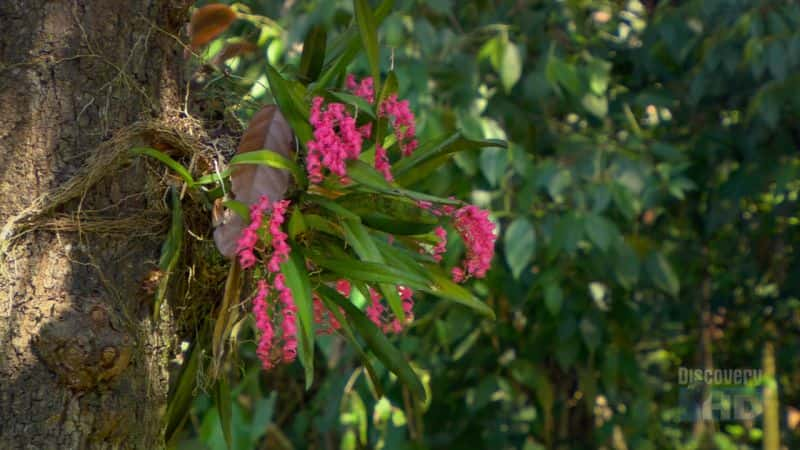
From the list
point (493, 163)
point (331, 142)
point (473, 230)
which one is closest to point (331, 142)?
point (331, 142)

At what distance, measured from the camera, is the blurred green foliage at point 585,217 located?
2.36 m

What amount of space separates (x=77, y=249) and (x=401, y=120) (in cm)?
39

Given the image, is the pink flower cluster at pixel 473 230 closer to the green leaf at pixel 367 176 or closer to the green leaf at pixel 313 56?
the green leaf at pixel 367 176

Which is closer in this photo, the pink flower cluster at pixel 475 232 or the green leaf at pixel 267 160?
the green leaf at pixel 267 160

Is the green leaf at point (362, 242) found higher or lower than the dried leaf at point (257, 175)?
lower

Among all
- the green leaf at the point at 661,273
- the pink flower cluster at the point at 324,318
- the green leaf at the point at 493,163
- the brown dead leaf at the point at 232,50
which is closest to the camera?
the pink flower cluster at the point at 324,318

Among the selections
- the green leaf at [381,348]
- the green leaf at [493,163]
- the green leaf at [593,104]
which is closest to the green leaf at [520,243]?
the green leaf at [493,163]

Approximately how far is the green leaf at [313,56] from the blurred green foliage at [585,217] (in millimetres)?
854

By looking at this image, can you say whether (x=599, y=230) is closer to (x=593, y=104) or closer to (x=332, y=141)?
(x=593, y=104)

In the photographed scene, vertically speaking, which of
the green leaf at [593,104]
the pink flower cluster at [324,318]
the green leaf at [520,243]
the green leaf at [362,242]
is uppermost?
the green leaf at [362,242]

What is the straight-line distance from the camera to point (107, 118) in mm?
1071

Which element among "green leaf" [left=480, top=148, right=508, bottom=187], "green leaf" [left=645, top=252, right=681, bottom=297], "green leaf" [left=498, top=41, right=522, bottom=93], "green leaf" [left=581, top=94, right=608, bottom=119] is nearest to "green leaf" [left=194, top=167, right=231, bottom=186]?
"green leaf" [left=480, top=148, right=508, bottom=187]

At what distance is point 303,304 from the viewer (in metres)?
1.03

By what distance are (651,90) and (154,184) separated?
6.56 ft
